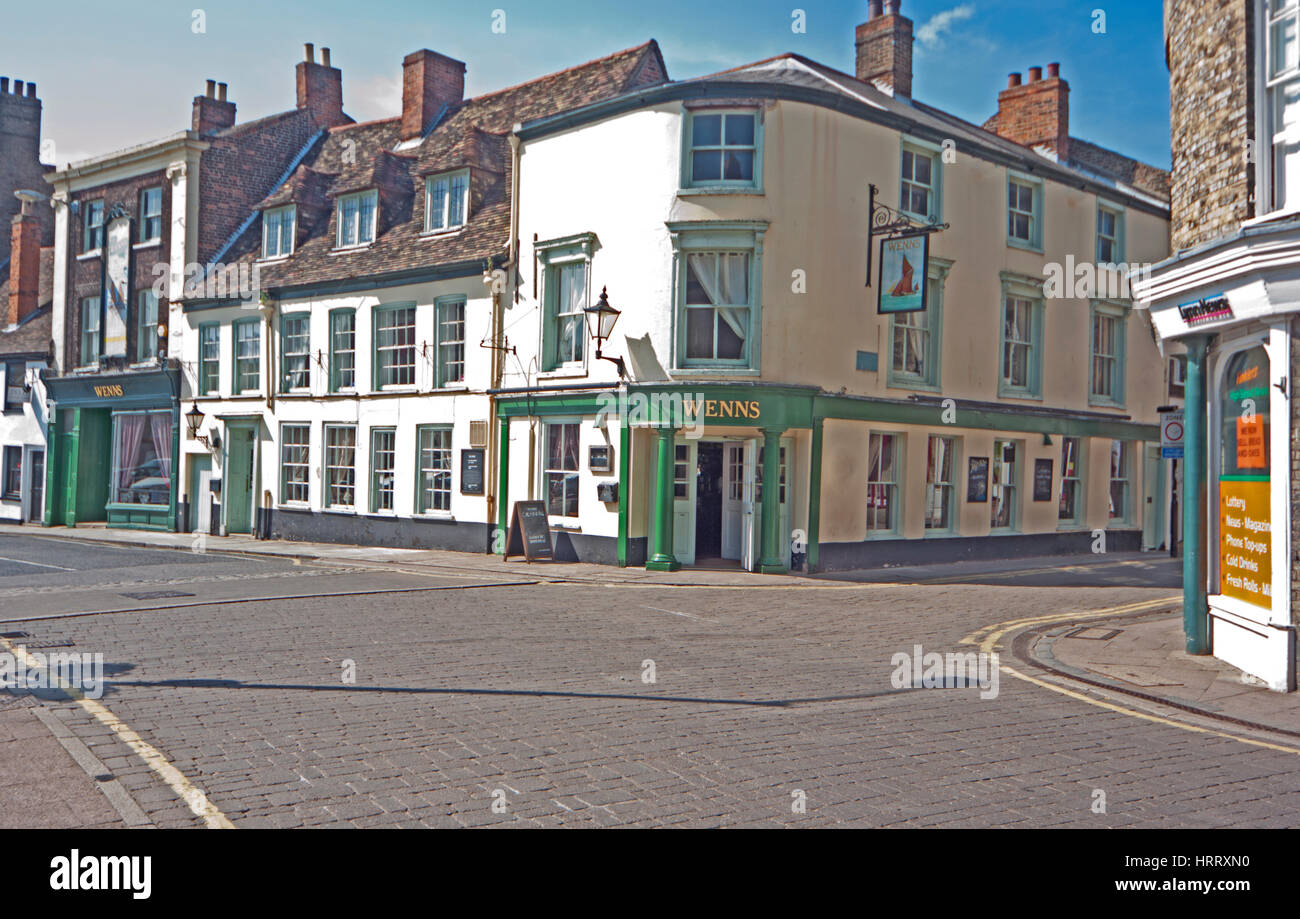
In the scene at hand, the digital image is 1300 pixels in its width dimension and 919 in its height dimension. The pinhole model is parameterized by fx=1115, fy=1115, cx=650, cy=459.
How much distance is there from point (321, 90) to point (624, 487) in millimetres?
19260

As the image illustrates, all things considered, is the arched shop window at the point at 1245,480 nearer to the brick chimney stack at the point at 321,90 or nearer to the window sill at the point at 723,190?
the window sill at the point at 723,190

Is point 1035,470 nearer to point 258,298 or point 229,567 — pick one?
point 229,567

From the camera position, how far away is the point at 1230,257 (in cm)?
963

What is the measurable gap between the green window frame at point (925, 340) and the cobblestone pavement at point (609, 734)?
9689 mm

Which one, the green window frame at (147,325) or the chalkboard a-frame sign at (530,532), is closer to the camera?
the chalkboard a-frame sign at (530,532)

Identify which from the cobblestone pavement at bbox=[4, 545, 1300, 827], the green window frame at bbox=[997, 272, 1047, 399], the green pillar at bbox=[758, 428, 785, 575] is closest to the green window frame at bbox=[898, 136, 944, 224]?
the green window frame at bbox=[997, 272, 1047, 399]

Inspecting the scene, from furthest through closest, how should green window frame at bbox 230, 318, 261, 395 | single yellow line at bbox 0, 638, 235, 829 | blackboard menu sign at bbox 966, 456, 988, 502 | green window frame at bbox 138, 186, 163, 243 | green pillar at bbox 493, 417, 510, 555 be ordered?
green window frame at bbox 138, 186, 163, 243 → green window frame at bbox 230, 318, 261, 395 → blackboard menu sign at bbox 966, 456, 988, 502 → green pillar at bbox 493, 417, 510, 555 → single yellow line at bbox 0, 638, 235, 829

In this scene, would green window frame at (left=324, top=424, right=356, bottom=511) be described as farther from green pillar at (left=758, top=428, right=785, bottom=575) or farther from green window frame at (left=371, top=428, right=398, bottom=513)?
green pillar at (left=758, top=428, right=785, bottom=575)

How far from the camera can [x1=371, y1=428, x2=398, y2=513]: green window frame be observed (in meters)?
24.8

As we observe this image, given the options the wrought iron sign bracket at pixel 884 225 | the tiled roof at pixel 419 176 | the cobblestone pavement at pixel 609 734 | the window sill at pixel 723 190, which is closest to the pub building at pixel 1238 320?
the cobblestone pavement at pixel 609 734

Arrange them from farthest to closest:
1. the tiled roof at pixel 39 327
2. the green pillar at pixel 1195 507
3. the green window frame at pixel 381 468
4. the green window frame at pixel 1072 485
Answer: the tiled roof at pixel 39 327 → the green window frame at pixel 1072 485 → the green window frame at pixel 381 468 → the green pillar at pixel 1195 507

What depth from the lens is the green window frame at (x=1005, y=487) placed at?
928 inches

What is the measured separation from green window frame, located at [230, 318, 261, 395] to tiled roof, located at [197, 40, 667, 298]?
1230mm
